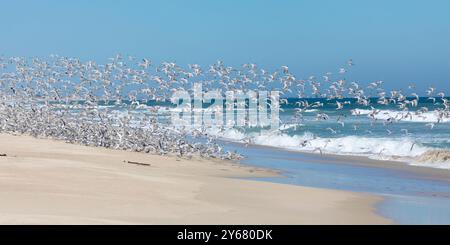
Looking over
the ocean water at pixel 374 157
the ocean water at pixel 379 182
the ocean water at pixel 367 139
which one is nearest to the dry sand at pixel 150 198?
the ocean water at pixel 379 182

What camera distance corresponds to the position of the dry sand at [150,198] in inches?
414

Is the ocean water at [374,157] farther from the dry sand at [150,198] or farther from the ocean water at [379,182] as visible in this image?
the dry sand at [150,198]

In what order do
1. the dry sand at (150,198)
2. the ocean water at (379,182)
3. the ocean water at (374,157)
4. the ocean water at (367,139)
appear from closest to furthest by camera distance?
the dry sand at (150,198) → the ocean water at (379,182) → the ocean water at (374,157) → the ocean water at (367,139)

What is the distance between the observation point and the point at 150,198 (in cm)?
1256

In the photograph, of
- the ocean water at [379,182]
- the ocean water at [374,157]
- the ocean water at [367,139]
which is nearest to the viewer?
the ocean water at [379,182]

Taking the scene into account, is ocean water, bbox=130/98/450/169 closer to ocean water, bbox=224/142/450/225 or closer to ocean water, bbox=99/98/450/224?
ocean water, bbox=99/98/450/224

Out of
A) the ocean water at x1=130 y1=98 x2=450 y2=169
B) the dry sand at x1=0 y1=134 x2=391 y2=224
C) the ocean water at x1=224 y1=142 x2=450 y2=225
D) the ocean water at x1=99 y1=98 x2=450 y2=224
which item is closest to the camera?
Answer: the dry sand at x1=0 y1=134 x2=391 y2=224

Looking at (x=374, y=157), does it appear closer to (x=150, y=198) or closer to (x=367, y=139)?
(x=367, y=139)

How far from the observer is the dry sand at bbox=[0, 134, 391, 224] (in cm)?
1051

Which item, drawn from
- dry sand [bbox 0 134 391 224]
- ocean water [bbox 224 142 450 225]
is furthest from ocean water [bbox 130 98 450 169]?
dry sand [bbox 0 134 391 224]

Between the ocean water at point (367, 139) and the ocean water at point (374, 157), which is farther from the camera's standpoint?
the ocean water at point (367, 139)

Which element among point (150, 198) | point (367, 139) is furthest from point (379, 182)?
point (367, 139)
